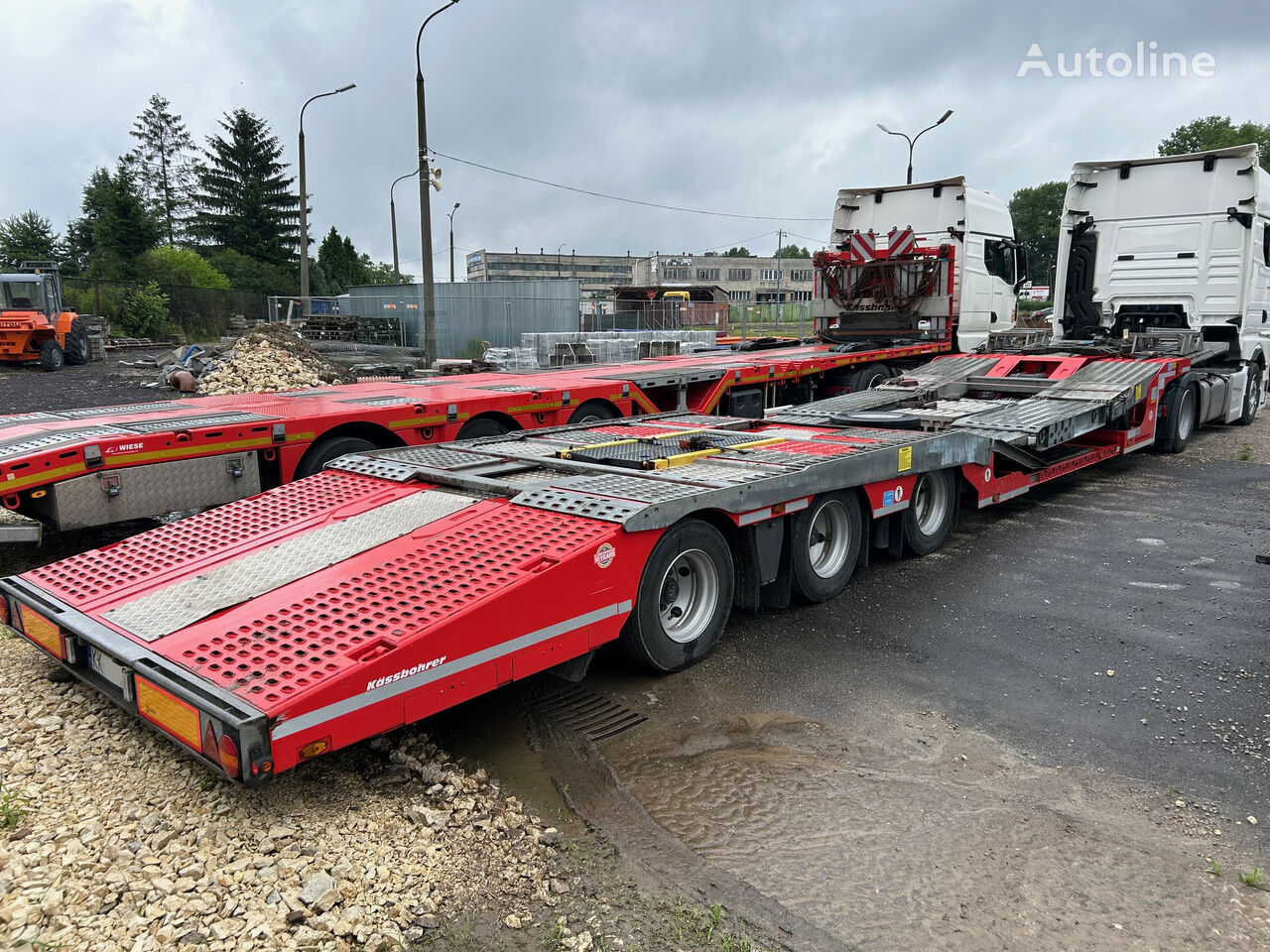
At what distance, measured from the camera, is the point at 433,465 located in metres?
5.55

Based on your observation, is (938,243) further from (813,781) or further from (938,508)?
(813,781)

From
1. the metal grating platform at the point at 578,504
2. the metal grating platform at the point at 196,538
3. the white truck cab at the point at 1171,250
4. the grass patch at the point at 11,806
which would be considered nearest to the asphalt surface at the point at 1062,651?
the metal grating platform at the point at 578,504

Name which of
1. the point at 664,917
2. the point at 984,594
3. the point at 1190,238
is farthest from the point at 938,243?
the point at 664,917

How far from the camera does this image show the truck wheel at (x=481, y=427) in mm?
8820

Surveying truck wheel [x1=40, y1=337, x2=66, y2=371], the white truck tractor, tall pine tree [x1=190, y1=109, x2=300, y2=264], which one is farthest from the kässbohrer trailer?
tall pine tree [x1=190, y1=109, x2=300, y2=264]

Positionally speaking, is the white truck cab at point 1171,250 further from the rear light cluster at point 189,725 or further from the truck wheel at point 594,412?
the rear light cluster at point 189,725

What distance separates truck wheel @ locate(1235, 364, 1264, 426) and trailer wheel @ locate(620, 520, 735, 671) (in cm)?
1217

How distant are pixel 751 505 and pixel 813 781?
1.57 m

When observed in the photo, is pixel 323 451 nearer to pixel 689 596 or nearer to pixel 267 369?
pixel 689 596

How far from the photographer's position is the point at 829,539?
20.2ft

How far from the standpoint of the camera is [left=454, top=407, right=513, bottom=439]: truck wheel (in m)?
8.82

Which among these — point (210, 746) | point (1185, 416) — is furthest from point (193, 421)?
point (1185, 416)

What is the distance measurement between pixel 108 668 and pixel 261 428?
3.65 meters

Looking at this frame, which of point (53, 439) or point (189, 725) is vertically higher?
point (53, 439)
